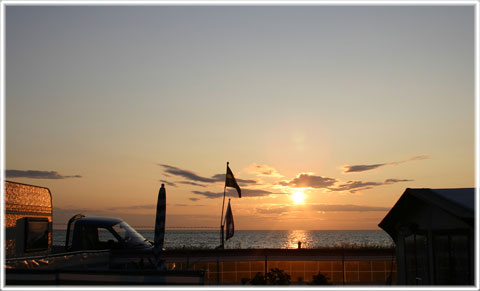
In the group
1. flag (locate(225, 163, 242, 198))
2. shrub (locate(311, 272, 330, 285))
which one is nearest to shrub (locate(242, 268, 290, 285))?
shrub (locate(311, 272, 330, 285))

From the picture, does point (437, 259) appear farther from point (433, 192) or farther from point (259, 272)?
point (259, 272)

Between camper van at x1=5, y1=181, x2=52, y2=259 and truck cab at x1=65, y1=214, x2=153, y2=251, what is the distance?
3.84 meters

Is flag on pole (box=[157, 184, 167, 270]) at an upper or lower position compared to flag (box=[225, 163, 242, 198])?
lower

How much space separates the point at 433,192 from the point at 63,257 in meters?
9.04

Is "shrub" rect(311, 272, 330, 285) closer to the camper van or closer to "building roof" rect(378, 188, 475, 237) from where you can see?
"building roof" rect(378, 188, 475, 237)

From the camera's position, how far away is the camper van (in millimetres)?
14492

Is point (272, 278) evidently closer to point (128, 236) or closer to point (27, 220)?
point (128, 236)

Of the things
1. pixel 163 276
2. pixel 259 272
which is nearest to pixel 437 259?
pixel 259 272

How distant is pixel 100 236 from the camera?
69.7 feet

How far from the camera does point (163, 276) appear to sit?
9.85 m

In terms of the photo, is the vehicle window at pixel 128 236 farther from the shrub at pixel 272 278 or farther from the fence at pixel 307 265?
the shrub at pixel 272 278

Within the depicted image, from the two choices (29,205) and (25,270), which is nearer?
(25,270)

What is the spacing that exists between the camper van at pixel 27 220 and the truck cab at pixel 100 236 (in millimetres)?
3842

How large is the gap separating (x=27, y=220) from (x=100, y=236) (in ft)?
19.7
